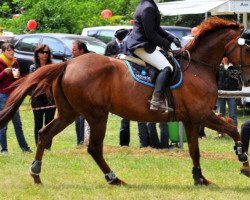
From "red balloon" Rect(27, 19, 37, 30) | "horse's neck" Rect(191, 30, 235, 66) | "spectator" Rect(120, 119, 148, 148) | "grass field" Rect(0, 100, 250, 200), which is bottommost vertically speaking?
"red balloon" Rect(27, 19, 37, 30)

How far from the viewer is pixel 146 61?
35.2 feet

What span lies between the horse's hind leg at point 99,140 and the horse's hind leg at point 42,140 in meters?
0.53

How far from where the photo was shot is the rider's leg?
1045 cm

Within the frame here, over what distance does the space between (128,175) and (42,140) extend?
1574 mm

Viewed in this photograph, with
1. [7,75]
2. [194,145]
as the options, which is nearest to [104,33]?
[7,75]

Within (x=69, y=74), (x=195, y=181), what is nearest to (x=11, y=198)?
(x=69, y=74)

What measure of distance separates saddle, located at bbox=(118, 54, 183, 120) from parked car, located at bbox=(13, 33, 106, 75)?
1079 centimetres

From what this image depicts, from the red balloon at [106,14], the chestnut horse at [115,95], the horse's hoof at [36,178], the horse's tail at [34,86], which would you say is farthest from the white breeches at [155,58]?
the red balloon at [106,14]

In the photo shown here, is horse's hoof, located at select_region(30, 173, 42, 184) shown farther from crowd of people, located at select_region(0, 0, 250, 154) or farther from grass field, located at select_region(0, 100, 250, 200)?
crowd of people, located at select_region(0, 0, 250, 154)

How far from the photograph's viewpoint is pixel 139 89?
1064 cm

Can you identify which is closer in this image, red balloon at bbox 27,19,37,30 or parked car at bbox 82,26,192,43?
parked car at bbox 82,26,192,43

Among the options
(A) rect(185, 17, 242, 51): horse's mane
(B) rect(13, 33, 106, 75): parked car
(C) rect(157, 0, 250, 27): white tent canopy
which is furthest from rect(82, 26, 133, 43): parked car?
(A) rect(185, 17, 242, 51): horse's mane

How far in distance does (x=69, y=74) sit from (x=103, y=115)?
769 millimetres

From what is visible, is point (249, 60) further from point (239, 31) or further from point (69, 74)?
point (69, 74)
